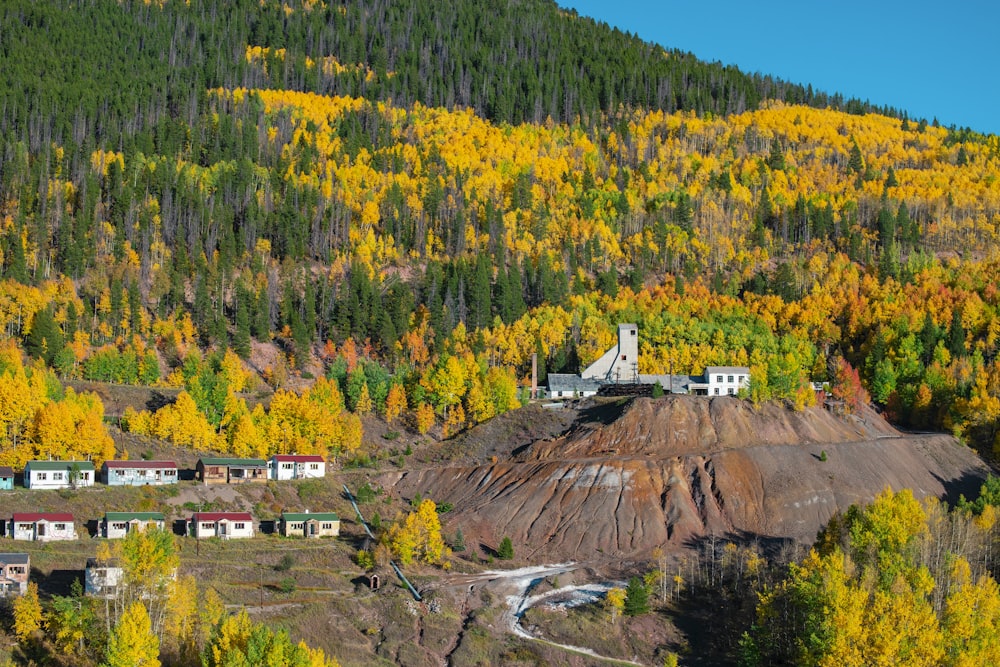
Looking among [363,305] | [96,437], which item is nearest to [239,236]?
[363,305]

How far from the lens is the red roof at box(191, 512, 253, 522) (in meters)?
95.3

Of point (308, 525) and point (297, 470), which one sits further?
point (297, 470)

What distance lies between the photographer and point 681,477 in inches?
4318

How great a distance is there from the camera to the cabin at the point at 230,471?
107m

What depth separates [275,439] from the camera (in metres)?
120

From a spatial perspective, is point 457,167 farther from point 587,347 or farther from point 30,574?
point 30,574

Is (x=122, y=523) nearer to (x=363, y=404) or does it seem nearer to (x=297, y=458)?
(x=297, y=458)

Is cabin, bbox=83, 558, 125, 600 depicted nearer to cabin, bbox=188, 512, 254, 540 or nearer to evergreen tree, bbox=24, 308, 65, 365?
cabin, bbox=188, 512, 254, 540

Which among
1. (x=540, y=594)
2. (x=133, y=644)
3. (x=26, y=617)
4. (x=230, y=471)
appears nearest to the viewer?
(x=133, y=644)

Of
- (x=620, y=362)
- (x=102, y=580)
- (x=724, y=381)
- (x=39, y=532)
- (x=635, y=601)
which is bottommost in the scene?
(x=635, y=601)

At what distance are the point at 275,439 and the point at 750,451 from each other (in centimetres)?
4529

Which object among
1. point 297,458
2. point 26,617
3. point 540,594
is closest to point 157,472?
point 297,458

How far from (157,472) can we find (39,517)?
15.5 metres

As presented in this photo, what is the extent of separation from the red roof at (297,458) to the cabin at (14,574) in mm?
33636
